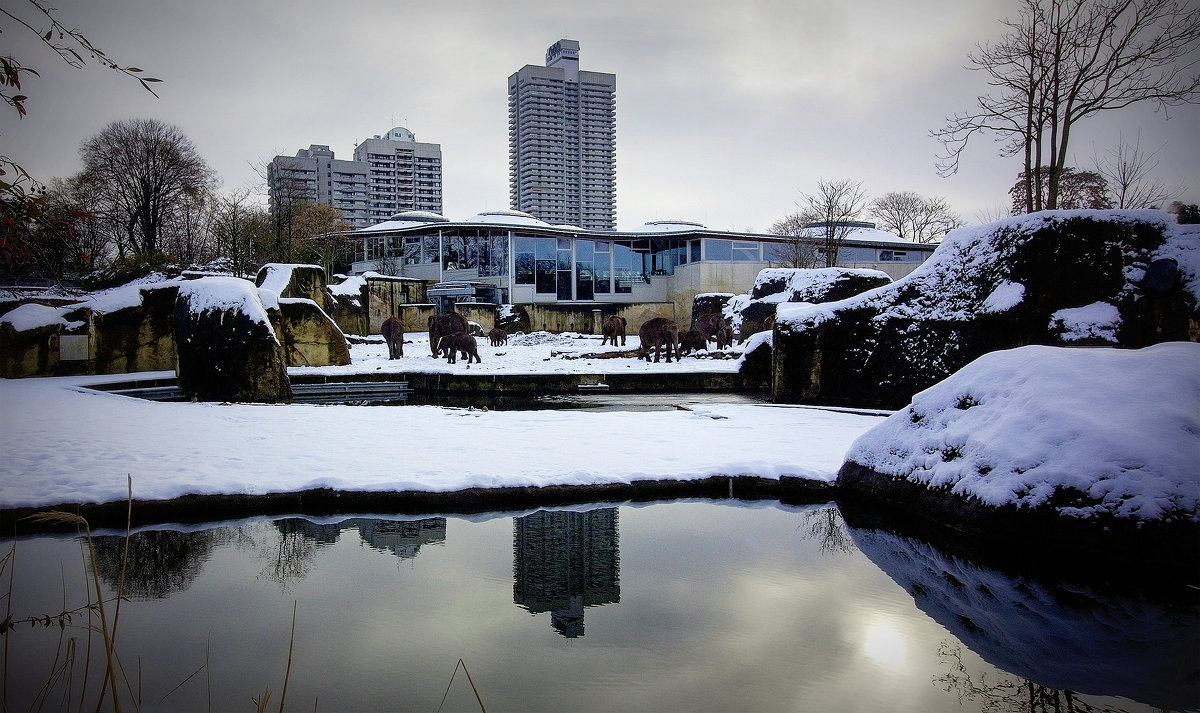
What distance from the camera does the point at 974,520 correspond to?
4.11 m

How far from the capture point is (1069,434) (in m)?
3.93

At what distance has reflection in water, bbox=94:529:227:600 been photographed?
3.56 m

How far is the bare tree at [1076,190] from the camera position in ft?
51.5

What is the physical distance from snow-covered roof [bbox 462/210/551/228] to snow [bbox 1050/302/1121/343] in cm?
3157

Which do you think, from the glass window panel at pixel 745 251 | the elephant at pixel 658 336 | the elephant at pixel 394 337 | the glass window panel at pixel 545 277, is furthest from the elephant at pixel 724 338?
the glass window panel at pixel 745 251

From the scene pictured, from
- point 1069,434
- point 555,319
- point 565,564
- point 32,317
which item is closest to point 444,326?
point 32,317

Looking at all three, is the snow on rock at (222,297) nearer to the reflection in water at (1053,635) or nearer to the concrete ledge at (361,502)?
the concrete ledge at (361,502)

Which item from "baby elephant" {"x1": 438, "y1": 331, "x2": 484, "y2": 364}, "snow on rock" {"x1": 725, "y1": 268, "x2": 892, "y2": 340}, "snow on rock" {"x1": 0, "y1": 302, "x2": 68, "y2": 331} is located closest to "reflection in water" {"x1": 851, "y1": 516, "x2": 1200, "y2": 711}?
"snow on rock" {"x1": 725, "y1": 268, "x2": 892, "y2": 340}

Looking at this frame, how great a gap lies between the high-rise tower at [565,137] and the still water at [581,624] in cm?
9358

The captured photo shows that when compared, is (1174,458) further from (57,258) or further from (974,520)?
(57,258)

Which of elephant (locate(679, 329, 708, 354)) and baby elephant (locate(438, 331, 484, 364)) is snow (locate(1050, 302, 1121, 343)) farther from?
baby elephant (locate(438, 331, 484, 364))

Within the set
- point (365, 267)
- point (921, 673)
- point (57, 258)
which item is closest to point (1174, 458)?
point (921, 673)

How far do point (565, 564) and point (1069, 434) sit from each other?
116 inches

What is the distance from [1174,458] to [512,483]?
3830mm
